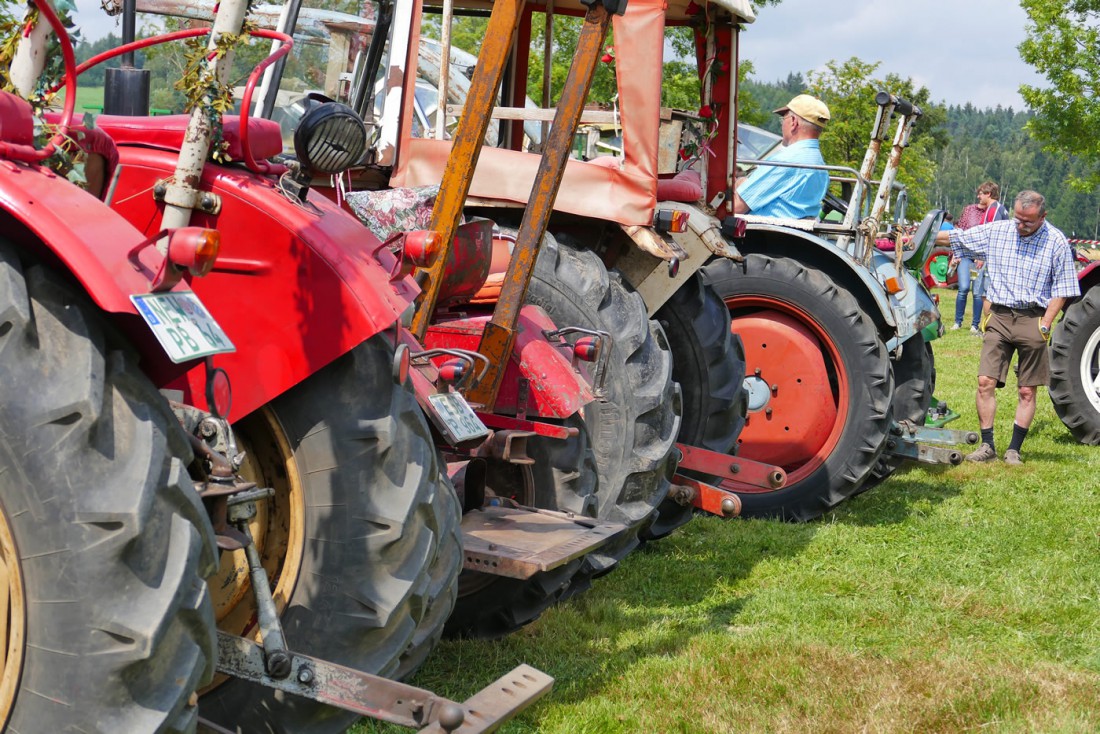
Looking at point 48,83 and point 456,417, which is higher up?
point 48,83

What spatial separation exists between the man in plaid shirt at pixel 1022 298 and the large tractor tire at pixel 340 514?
6.89 meters

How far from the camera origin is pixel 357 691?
2738 millimetres

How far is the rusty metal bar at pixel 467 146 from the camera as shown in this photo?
12.8 ft

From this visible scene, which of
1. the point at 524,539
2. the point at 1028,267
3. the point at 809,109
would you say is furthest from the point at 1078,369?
the point at 524,539

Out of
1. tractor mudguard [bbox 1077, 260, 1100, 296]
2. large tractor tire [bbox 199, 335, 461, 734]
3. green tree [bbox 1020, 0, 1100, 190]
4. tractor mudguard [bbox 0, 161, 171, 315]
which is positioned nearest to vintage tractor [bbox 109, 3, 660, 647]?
large tractor tire [bbox 199, 335, 461, 734]

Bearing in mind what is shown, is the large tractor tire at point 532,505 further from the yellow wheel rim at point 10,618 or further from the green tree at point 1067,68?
the green tree at point 1067,68

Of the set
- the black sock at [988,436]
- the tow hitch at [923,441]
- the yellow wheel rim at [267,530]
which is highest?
the yellow wheel rim at [267,530]

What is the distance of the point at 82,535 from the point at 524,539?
6.54 feet

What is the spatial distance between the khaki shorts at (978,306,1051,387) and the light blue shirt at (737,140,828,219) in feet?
5.85

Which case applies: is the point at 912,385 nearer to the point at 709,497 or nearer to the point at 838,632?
the point at 709,497

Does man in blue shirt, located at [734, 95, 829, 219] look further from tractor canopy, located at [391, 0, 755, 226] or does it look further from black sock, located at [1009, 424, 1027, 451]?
tractor canopy, located at [391, 0, 755, 226]

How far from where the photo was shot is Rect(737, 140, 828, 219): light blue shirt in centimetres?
809

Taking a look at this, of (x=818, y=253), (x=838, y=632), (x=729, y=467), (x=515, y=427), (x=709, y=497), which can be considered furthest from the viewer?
(x=818, y=253)

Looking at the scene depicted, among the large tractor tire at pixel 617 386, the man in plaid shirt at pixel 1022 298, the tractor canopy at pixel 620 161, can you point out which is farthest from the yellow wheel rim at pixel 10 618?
the man in plaid shirt at pixel 1022 298
